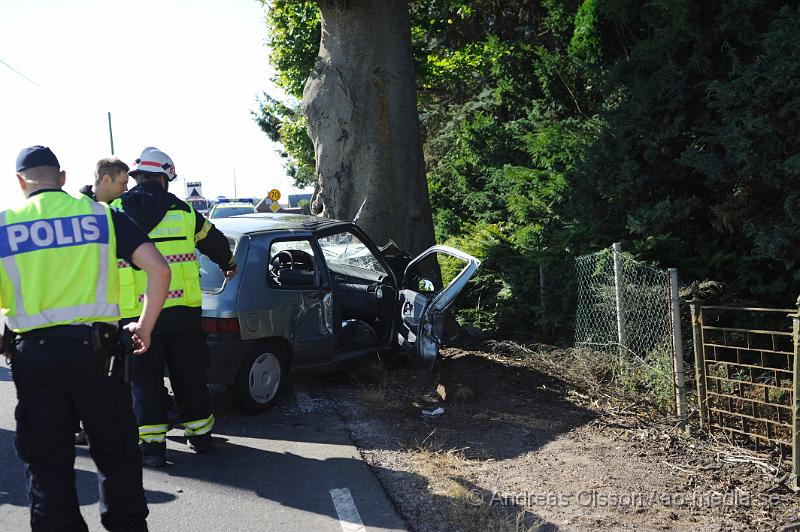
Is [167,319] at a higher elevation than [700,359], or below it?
higher

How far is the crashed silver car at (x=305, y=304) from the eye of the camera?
6.25 metres

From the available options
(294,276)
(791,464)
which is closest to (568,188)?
(294,276)

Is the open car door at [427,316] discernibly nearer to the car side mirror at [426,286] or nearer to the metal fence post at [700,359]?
the car side mirror at [426,286]

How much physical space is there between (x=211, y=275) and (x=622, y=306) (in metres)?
3.80

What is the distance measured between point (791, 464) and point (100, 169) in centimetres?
501

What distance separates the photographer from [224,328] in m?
6.16

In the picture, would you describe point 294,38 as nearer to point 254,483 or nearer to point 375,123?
point 375,123

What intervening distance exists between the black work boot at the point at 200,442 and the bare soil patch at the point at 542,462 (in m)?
1.06

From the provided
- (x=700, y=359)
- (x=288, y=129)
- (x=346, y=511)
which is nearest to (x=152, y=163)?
(x=346, y=511)

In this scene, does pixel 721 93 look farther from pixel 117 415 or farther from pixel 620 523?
pixel 117 415

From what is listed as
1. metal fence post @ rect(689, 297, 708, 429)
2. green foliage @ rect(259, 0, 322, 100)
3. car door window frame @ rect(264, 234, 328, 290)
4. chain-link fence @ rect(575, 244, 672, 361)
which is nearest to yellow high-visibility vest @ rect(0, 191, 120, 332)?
car door window frame @ rect(264, 234, 328, 290)

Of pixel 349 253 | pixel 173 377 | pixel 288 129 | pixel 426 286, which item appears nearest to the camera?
pixel 173 377

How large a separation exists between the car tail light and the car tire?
249 mm

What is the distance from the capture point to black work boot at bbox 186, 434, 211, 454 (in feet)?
17.9
